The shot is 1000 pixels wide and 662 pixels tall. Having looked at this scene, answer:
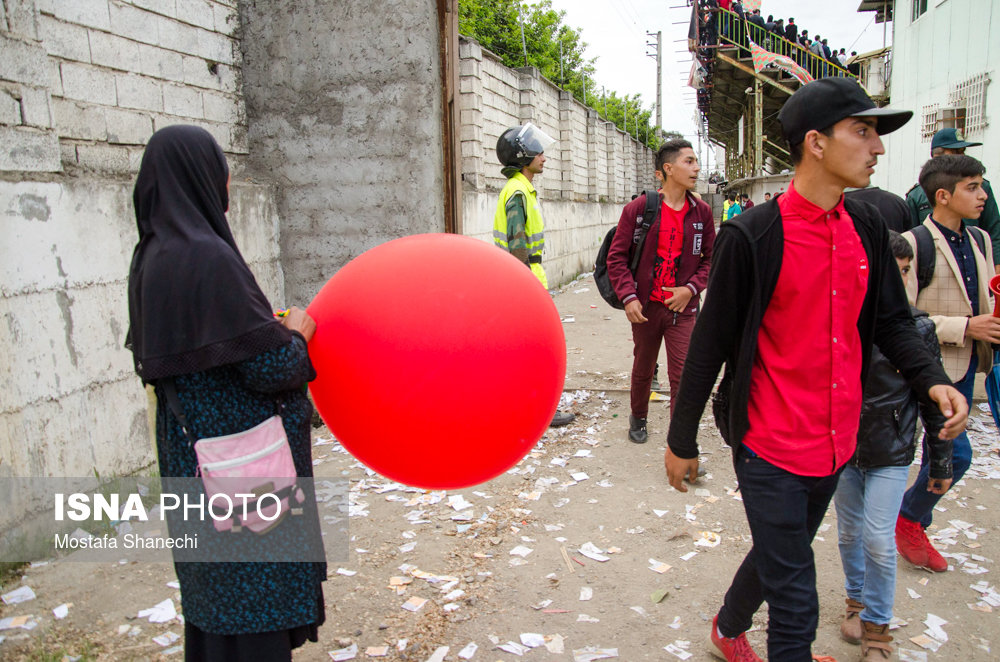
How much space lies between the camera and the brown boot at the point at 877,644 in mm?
2760

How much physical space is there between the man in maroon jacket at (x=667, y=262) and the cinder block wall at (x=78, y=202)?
3.03m

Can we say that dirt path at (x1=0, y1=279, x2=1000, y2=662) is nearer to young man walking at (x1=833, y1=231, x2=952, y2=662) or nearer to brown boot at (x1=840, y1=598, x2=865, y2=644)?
brown boot at (x1=840, y1=598, x2=865, y2=644)

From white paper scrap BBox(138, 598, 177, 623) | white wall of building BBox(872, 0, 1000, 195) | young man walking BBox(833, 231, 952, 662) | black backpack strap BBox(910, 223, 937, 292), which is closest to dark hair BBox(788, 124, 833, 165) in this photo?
young man walking BBox(833, 231, 952, 662)

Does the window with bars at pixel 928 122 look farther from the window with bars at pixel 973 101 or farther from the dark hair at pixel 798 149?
the dark hair at pixel 798 149

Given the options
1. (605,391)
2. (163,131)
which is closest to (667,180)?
(605,391)

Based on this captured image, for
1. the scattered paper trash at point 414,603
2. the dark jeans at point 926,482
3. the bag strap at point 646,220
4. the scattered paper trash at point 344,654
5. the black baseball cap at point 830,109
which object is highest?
the black baseball cap at point 830,109

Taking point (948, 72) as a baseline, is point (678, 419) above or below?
below

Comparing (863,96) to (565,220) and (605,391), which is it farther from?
(565,220)

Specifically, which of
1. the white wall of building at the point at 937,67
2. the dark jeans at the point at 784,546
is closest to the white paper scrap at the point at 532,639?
the dark jeans at the point at 784,546

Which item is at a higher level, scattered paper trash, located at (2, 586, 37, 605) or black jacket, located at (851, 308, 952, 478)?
black jacket, located at (851, 308, 952, 478)

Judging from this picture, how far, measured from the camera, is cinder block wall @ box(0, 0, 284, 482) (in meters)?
3.54

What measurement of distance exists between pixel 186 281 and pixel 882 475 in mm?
2639

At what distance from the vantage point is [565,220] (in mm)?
15703

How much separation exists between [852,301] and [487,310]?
118 cm
